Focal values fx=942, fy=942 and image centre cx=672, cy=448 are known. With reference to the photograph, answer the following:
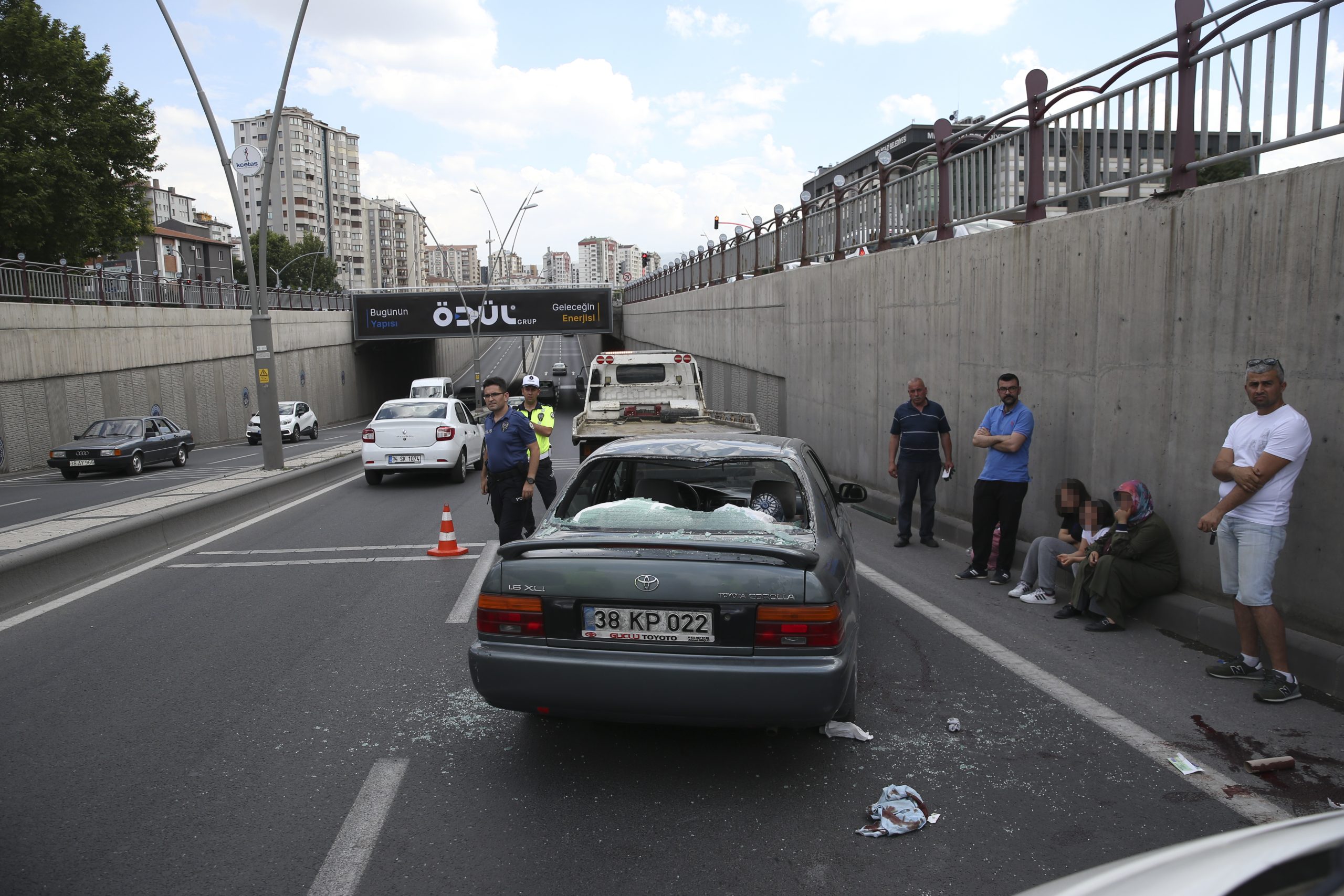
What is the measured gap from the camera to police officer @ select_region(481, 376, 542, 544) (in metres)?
7.81

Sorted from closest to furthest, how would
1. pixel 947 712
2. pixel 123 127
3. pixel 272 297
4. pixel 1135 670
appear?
pixel 947 712 < pixel 1135 670 < pixel 123 127 < pixel 272 297

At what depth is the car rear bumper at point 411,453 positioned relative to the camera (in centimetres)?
1655

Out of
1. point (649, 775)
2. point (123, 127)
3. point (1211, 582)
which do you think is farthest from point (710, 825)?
point (123, 127)

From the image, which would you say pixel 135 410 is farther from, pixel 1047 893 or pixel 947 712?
pixel 1047 893

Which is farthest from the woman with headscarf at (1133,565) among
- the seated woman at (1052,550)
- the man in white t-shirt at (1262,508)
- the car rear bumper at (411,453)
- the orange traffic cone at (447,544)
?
the car rear bumper at (411,453)

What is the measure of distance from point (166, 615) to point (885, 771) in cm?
584

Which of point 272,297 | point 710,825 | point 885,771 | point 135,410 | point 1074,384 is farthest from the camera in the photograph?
point 272,297

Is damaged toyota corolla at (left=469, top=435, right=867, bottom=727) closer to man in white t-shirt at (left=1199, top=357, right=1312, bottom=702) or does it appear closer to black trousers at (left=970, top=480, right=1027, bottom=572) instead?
man in white t-shirt at (left=1199, top=357, right=1312, bottom=702)

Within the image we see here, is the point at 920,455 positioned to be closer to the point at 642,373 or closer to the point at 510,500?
the point at 510,500

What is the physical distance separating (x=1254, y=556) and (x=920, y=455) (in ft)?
14.8

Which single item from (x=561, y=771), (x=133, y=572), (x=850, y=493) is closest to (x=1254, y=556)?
(x=850, y=493)

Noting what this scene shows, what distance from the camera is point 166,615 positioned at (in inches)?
289

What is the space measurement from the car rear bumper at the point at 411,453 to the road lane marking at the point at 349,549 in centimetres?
602

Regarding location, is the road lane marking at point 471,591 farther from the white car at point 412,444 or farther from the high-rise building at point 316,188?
the high-rise building at point 316,188
